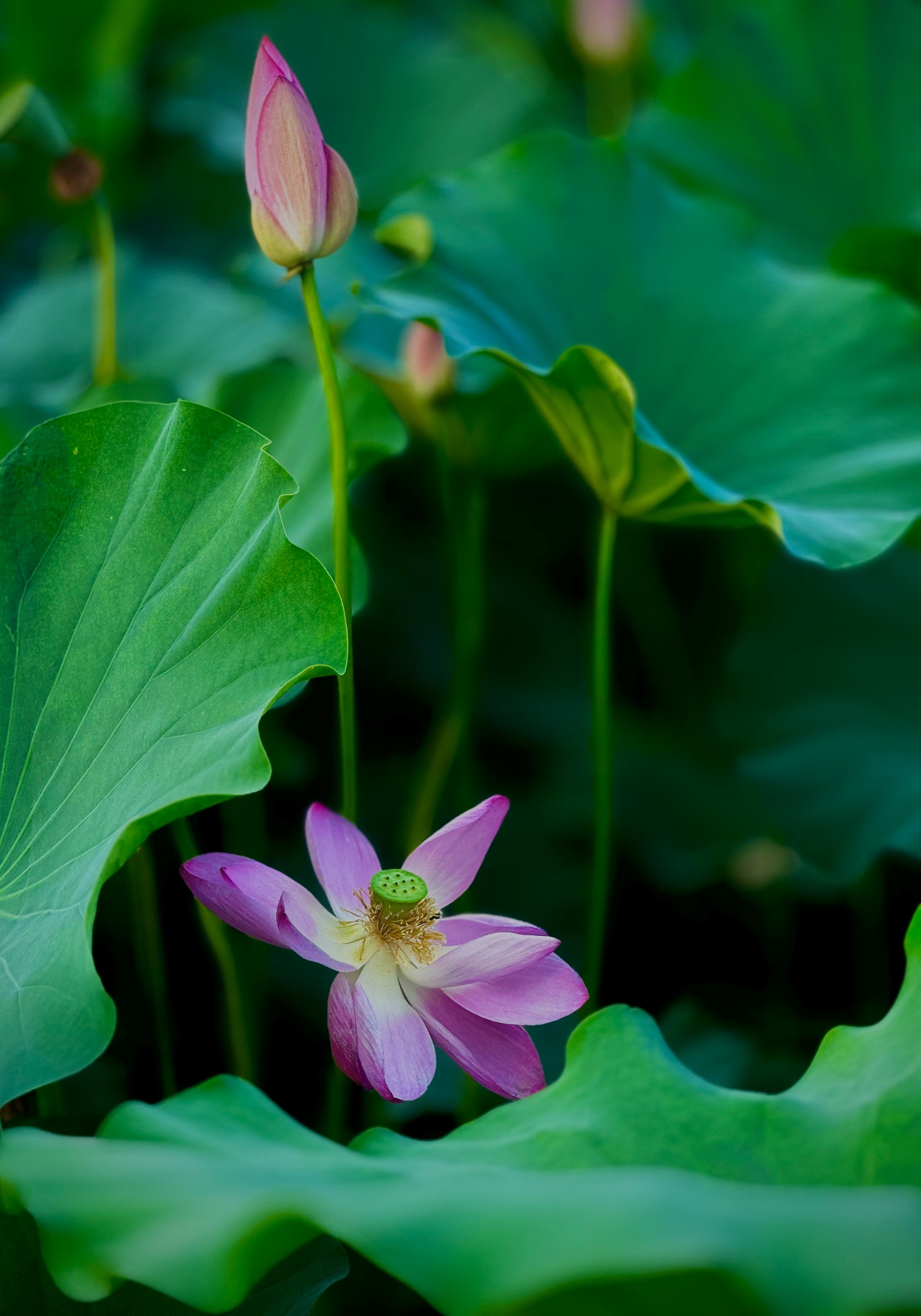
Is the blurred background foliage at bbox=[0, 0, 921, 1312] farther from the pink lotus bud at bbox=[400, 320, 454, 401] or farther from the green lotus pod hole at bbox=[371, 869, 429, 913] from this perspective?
the green lotus pod hole at bbox=[371, 869, 429, 913]

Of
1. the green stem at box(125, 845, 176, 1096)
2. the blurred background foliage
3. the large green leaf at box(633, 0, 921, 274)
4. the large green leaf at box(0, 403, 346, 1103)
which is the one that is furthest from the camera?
the large green leaf at box(633, 0, 921, 274)

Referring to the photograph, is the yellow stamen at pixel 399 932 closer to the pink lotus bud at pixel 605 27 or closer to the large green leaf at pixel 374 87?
the large green leaf at pixel 374 87

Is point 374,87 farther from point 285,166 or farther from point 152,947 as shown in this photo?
point 152,947

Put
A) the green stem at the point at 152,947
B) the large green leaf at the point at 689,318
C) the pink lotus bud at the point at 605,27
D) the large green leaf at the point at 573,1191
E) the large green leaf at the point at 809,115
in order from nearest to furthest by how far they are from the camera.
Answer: the large green leaf at the point at 573,1191 < the green stem at the point at 152,947 < the large green leaf at the point at 689,318 < the large green leaf at the point at 809,115 < the pink lotus bud at the point at 605,27

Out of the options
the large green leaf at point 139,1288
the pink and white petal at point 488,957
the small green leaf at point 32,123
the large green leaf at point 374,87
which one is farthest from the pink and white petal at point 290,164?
the large green leaf at point 374,87

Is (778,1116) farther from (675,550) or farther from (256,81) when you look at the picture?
A: (675,550)

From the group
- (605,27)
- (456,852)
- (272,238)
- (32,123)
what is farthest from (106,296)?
(605,27)

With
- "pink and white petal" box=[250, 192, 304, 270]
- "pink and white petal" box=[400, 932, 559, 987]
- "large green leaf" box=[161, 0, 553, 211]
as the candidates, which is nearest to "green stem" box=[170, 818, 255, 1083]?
"pink and white petal" box=[400, 932, 559, 987]
